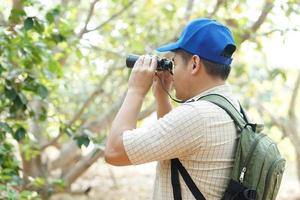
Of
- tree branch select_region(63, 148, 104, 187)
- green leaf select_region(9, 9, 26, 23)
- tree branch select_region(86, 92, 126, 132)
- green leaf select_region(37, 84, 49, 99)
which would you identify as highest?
green leaf select_region(9, 9, 26, 23)

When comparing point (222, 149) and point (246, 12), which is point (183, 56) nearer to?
point (222, 149)

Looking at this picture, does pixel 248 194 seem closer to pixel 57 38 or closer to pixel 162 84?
pixel 162 84

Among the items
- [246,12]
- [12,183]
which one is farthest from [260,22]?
[12,183]

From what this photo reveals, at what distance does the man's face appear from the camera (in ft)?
5.95

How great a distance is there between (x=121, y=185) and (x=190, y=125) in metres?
5.90

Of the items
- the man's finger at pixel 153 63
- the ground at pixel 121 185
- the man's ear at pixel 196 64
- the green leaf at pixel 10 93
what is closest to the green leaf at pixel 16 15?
the green leaf at pixel 10 93

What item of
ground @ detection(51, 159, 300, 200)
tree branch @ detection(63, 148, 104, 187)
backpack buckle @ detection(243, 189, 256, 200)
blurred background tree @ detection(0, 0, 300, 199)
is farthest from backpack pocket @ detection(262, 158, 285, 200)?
ground @ detection(51, 159, 300, 200)

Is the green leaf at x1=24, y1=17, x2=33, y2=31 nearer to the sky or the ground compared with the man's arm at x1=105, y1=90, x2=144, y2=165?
nearer to the sky

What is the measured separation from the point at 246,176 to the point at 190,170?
0.61 ft

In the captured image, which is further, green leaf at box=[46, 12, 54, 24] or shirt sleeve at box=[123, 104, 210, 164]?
green leaf at box=[46, 12, 54, 24]

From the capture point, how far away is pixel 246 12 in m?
4.79

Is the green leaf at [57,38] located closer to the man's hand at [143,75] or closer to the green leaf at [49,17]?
the green leaf at [49,17]

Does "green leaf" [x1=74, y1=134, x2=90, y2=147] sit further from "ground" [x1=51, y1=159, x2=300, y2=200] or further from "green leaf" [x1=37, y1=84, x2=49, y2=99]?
"ground" [x1=51, y1=159, x2=300, y2=200]

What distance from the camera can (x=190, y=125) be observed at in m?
1.67
